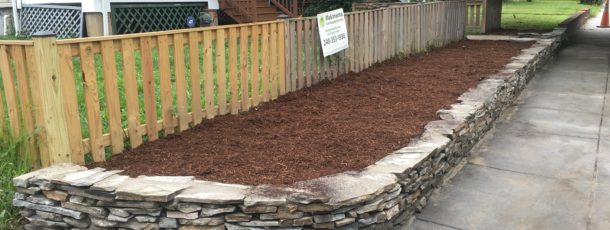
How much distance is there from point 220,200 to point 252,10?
1146 cm

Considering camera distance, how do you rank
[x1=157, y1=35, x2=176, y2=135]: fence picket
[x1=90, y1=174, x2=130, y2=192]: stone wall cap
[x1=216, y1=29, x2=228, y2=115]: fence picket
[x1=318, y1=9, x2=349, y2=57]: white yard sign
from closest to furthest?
1. [x1=90, y1=174, x2=130, y2=192]: stone wall cap
2. [x1=157, y1=35, x2=176, y2=135]: fence picket
3. [x1=216, y1=29, x2=228, y2=115]: fence picket
4. [x1=318, y1=9, x2=349, y2=57]: white yard sign

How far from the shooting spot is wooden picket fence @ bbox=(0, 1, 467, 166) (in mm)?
3664

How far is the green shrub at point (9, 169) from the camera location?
3.50 metres

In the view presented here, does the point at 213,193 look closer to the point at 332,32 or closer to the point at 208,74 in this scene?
the point at 208,74

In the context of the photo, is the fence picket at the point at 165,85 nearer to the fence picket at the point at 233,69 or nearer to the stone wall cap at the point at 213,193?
the fence picket at the point at 233,69

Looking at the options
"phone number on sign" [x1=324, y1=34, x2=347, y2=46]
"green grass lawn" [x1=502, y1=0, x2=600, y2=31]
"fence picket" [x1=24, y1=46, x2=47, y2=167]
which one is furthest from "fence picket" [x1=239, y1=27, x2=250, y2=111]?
"green grass lawn" [x1=502, y1=0, x2=600, y2=31]

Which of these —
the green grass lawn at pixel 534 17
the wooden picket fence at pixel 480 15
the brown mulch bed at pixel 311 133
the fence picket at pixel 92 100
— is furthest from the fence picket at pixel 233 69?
the green grass lawn at pixel 534 17

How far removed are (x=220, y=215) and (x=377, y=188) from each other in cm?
91

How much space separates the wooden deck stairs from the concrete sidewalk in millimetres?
8087

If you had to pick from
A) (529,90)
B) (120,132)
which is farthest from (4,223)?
(529,90)

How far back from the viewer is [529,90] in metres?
7.93

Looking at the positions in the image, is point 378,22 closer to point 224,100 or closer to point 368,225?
point 224,100

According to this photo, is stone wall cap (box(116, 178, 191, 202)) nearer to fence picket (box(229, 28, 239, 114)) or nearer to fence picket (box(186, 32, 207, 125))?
fence picket (box(186, 32, 207, 125))

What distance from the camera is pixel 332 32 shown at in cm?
664
